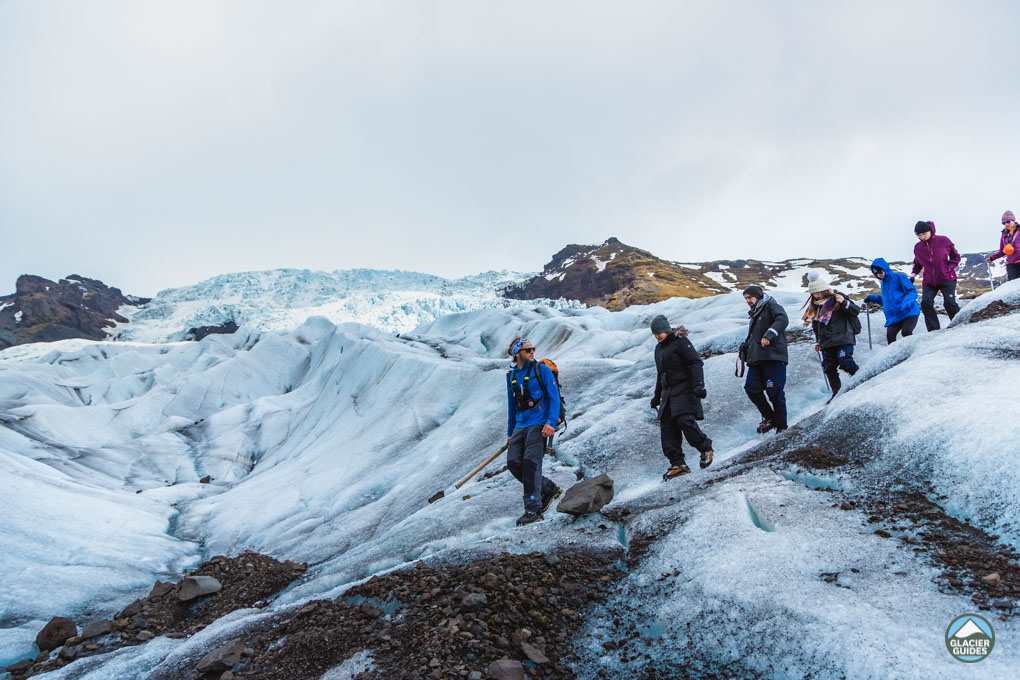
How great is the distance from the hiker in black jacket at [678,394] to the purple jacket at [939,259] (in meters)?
6.46

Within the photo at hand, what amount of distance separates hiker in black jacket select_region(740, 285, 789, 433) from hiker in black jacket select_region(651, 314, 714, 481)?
1.38m

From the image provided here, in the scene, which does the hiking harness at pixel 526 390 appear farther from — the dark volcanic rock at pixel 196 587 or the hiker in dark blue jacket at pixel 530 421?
the dark volcanic rock at pixel 196 587

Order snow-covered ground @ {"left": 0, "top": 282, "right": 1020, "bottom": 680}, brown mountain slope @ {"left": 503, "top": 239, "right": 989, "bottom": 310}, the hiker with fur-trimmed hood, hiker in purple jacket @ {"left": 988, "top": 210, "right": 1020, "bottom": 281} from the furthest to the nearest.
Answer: brown mountain slope @ {"left": 503, "top": 239, "right": 989, "bottom": 310} → hiker in purple jacket @ {"left": 988, "top": 210, "right": 1020, "bottom": 281} → the hiker with fur-trimmed hood → snow-covered ground @ {"left": 0, "top": 282, "right": 1020, "bottom": 680}

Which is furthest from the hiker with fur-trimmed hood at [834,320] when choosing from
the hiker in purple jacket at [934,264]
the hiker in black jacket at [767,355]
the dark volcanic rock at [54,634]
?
the dark volcanic rock at [54,634]

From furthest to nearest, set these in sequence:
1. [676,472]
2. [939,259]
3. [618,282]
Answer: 1. [618,282]
2. [939,259]
3. [676,472]

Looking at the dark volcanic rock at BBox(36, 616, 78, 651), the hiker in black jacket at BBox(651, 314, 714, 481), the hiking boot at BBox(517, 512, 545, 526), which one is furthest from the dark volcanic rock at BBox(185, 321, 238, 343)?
the hiker in black jacket at BBox(651, 314, 714, 481)

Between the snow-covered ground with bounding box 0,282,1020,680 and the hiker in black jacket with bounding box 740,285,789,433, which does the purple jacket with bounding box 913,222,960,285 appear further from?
the hiker in black jacket with bounding box 740,285,789,433

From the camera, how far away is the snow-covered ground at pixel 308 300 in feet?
349

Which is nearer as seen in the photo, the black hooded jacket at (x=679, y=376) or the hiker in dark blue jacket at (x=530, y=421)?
the hiker in dark blue jacket at (x=530, y=421)

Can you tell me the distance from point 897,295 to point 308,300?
130443mm

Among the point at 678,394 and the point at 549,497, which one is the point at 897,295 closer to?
the point at 678,394

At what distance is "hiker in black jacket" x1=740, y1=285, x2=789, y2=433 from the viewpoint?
8.55 m

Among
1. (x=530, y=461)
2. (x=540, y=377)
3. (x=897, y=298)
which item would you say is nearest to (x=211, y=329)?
(x=540, y=377)

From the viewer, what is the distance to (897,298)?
1043 cm
